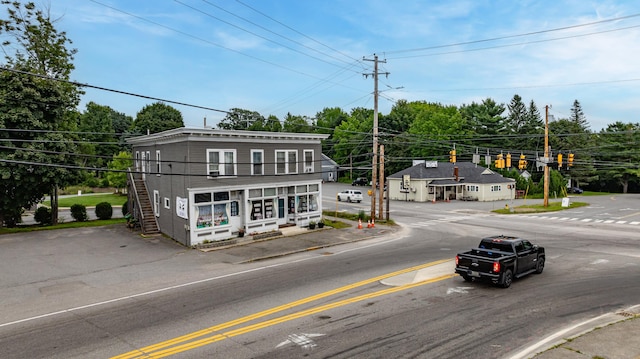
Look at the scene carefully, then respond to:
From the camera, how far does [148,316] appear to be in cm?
1255

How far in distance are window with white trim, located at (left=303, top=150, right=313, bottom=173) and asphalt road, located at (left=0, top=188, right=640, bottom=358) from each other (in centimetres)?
811

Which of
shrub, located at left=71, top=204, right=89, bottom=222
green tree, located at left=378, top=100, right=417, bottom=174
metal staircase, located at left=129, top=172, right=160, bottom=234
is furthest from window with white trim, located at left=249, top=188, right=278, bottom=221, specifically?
green tree, located at left=378, top=100, right=417, bottom=174

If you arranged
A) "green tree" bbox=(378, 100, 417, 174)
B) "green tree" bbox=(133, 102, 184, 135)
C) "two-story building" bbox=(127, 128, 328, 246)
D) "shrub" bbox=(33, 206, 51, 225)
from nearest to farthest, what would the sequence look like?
"two-story building" bbox=(127, 128, 328, 246) → "shrub" bbox=(33, 206, 51, 225) → "green tree" bbox=(378, 100, 417, 174) → "green tree" bbox=(133, 102, 184, 135)

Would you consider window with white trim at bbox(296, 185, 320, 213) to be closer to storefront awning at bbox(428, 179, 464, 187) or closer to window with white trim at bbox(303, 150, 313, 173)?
window with white trim at bbox(303, 150, 313, 173)

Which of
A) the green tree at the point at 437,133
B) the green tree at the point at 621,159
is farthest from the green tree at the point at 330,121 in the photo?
the green tree at the point at 621,159

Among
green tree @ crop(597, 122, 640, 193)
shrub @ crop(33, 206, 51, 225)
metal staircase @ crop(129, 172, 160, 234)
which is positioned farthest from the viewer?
green tree @ crop(597, 122, 640, 193)

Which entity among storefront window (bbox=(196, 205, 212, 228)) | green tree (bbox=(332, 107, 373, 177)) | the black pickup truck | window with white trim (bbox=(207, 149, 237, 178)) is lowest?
the black pickup truck

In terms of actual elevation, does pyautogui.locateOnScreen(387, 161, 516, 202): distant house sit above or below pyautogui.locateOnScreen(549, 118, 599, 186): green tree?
below

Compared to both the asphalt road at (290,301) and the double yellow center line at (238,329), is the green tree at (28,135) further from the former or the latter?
the double yellow center line at (238,329)

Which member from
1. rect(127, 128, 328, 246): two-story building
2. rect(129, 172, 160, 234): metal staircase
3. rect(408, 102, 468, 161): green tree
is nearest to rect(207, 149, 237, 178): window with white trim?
rect(127, 128, 328, 246): two-story building

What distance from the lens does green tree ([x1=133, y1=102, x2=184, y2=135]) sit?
89562 mm

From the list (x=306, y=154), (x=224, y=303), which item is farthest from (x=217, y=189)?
(x=224, y=303)

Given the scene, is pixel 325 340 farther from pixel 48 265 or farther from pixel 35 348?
pixel 48 265

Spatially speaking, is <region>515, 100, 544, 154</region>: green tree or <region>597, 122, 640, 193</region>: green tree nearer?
<region>597, 122, 640, 193</region>: green tree
